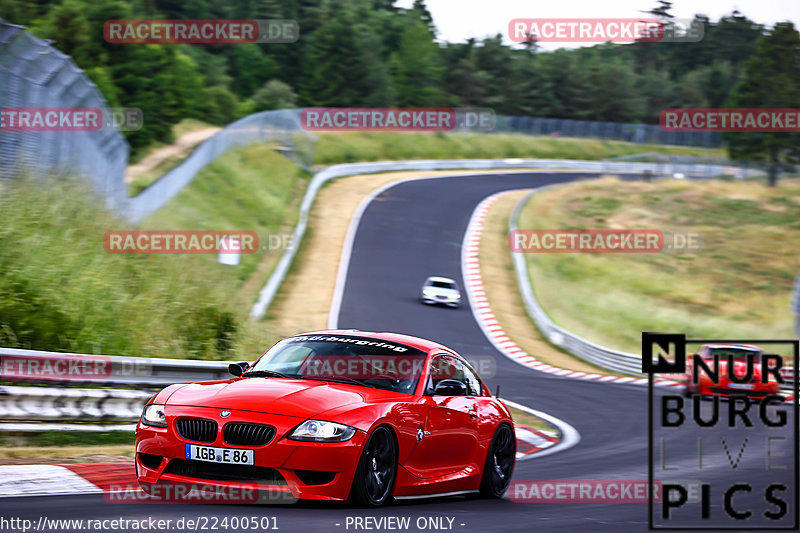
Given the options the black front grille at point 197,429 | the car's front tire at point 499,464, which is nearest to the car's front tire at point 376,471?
the black front grille at point 197,429

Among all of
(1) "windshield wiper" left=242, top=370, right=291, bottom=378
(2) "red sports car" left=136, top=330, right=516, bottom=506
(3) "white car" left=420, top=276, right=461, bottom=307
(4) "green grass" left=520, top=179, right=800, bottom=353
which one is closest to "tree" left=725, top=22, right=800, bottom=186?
(4) "green grass" left=520, top=179, right=800, bottom=353

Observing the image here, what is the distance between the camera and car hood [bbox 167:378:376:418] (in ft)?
22.1

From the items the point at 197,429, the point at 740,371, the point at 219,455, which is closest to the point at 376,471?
the point at 219,455

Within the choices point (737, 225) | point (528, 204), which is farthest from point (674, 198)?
point (528, 204)

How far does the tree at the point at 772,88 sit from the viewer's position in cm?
6838

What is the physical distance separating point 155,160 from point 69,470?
3985 cm

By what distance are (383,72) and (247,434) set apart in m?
86.4

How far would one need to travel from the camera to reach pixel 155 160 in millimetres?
46562

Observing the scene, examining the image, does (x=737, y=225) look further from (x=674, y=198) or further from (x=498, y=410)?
(x=498, y=410)

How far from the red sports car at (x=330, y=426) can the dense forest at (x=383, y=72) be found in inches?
1887

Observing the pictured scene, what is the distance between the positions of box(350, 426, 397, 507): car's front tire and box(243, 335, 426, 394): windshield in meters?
0.67

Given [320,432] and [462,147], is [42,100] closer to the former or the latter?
[320,432]

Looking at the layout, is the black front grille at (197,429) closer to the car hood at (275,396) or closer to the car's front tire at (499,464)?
the car hood at (275,396)

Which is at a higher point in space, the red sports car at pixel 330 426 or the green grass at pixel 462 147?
the green grass at pixel 462 147
